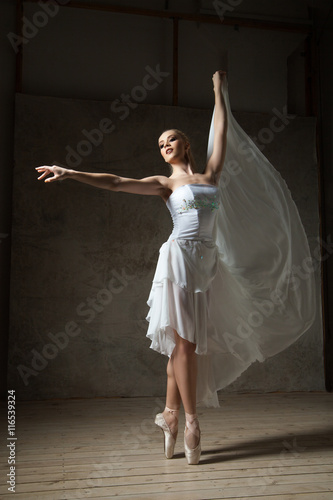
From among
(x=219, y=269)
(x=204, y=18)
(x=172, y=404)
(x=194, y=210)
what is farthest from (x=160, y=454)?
(x=204, y=18)

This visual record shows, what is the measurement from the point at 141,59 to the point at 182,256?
268 cm

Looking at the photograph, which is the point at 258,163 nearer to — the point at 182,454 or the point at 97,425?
the point at 182,454

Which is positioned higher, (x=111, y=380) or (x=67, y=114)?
(x=67, y=114)

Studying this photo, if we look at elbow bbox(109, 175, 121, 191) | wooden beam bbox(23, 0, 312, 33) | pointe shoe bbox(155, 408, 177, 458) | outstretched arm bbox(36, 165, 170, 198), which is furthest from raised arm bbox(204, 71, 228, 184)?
wooden beam bbox(23, 0, 312, 33)

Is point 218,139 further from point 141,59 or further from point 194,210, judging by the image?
point 141,59

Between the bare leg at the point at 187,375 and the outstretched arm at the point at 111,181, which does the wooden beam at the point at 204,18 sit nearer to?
the outstretched arm at the point at 111,181

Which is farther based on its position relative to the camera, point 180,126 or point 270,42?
point 270,42

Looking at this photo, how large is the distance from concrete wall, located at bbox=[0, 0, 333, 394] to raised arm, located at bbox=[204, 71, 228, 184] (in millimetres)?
1527

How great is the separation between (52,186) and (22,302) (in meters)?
0.99

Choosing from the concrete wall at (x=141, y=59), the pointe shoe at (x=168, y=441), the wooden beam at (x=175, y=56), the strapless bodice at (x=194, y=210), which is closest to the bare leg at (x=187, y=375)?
the pointe shoe at (x=168, y=441)

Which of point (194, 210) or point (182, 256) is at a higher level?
point (194, 210)

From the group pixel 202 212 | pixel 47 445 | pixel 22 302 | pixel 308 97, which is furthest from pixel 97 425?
pixel 308 97

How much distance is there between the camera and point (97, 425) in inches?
127

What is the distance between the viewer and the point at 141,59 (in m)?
4.50
